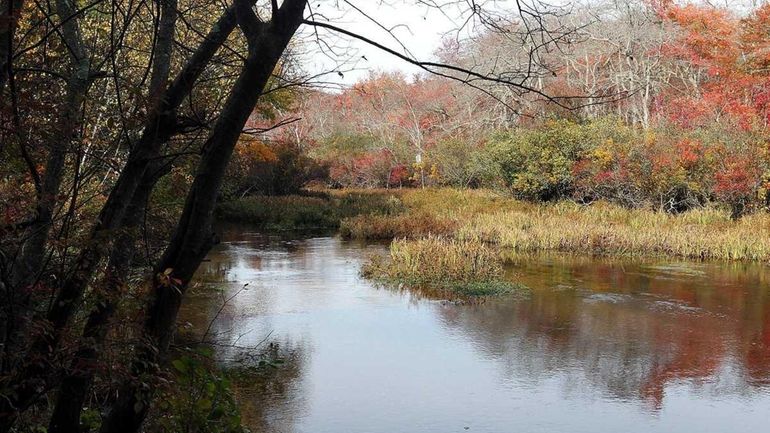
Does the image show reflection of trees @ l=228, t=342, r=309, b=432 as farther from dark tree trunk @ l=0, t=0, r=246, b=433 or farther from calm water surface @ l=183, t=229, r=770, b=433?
dark tree trunk @ l=0, t=0, r=246, b=433

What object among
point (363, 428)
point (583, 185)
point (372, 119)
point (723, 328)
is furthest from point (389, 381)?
point (372, 119)

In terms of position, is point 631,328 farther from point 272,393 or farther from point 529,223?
point 529,223

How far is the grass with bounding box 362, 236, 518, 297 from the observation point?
12172 mm

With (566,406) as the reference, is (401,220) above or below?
above

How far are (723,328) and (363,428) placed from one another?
18.3 feet

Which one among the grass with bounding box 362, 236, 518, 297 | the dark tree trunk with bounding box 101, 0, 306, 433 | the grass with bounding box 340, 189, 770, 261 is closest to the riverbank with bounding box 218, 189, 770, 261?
the grass with bounding box 340, 189, 770, 261

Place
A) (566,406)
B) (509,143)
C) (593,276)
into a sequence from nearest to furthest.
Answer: (566,406), (593,276), (509,143)

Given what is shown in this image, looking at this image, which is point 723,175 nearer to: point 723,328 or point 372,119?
point 723,328

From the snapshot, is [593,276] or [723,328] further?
[593,276]

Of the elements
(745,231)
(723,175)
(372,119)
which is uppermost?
(372,119)

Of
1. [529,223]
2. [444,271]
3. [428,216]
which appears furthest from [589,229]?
[444,271]

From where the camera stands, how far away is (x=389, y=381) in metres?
7.57

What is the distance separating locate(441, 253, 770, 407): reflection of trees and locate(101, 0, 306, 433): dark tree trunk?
524 centimetres

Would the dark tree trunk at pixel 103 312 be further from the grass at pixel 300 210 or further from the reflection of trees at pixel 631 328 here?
the grass at pixel 300 210
